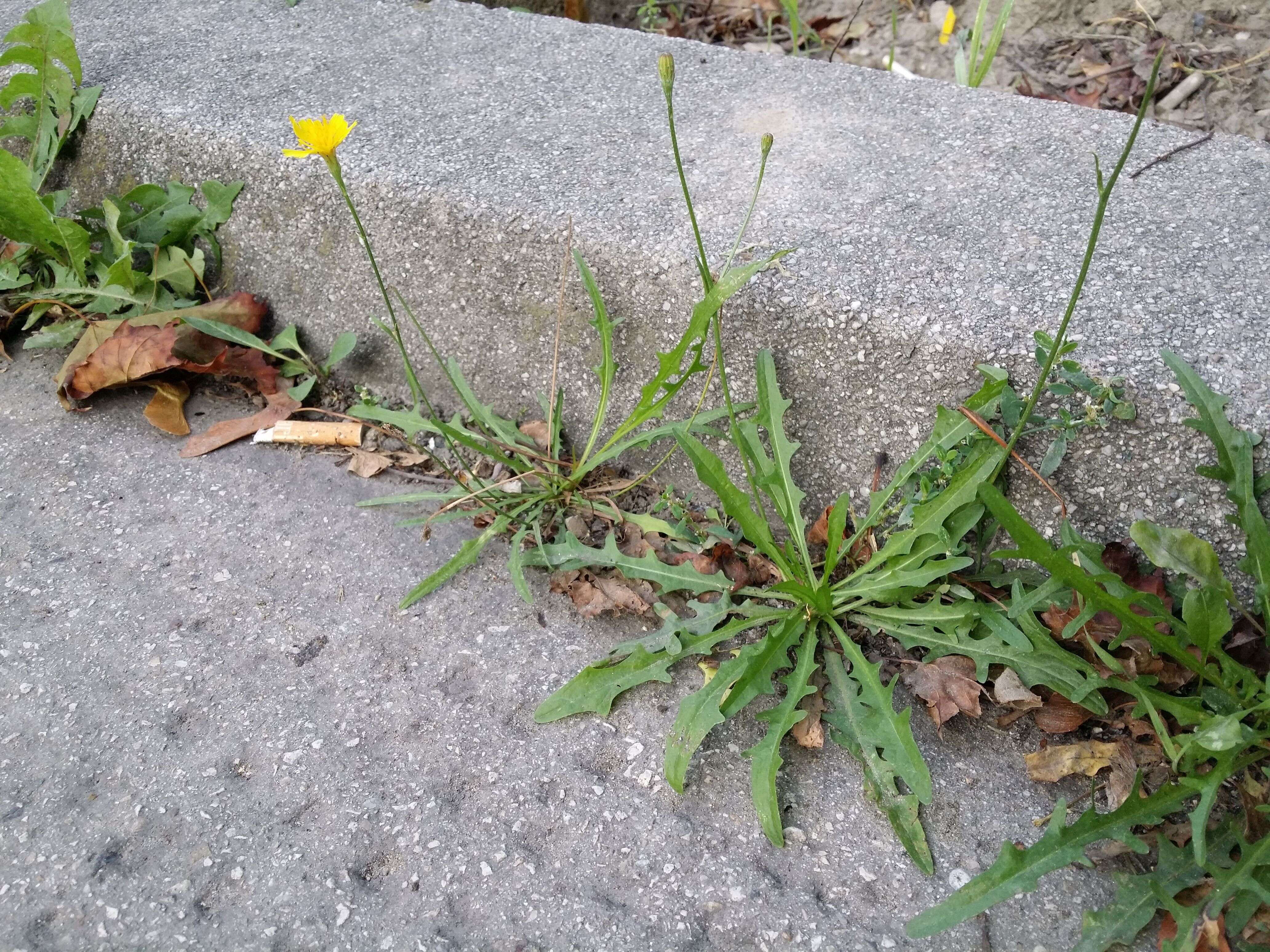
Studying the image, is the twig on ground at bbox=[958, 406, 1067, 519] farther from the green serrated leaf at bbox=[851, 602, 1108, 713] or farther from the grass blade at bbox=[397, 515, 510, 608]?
the grass blade at bbox=[397, 515, 510, 608]

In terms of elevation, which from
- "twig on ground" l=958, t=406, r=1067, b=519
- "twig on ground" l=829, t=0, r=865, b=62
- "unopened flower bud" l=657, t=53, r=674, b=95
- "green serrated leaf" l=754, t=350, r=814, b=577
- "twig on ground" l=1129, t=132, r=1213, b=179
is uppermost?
"unopened flower bud" l=657, t=53, r=674, b=95

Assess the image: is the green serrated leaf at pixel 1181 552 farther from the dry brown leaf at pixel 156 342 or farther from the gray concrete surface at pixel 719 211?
the dry brown leaf at pixel 156 342

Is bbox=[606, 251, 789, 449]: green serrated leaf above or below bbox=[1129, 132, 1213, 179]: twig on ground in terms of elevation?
below

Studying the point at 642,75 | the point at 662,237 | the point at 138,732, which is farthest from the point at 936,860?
the point at 642,75

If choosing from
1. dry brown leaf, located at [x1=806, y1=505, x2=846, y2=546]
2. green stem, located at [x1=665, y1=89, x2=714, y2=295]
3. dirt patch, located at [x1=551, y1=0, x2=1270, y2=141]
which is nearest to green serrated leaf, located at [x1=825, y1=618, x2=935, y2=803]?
dry brown leaf, located at [x1=806, y1=505, x2=846, y2=546]

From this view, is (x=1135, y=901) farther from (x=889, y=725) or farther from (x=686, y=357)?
(x=686, y=357)

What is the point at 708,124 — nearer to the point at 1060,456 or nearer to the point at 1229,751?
the point at 1060,456
